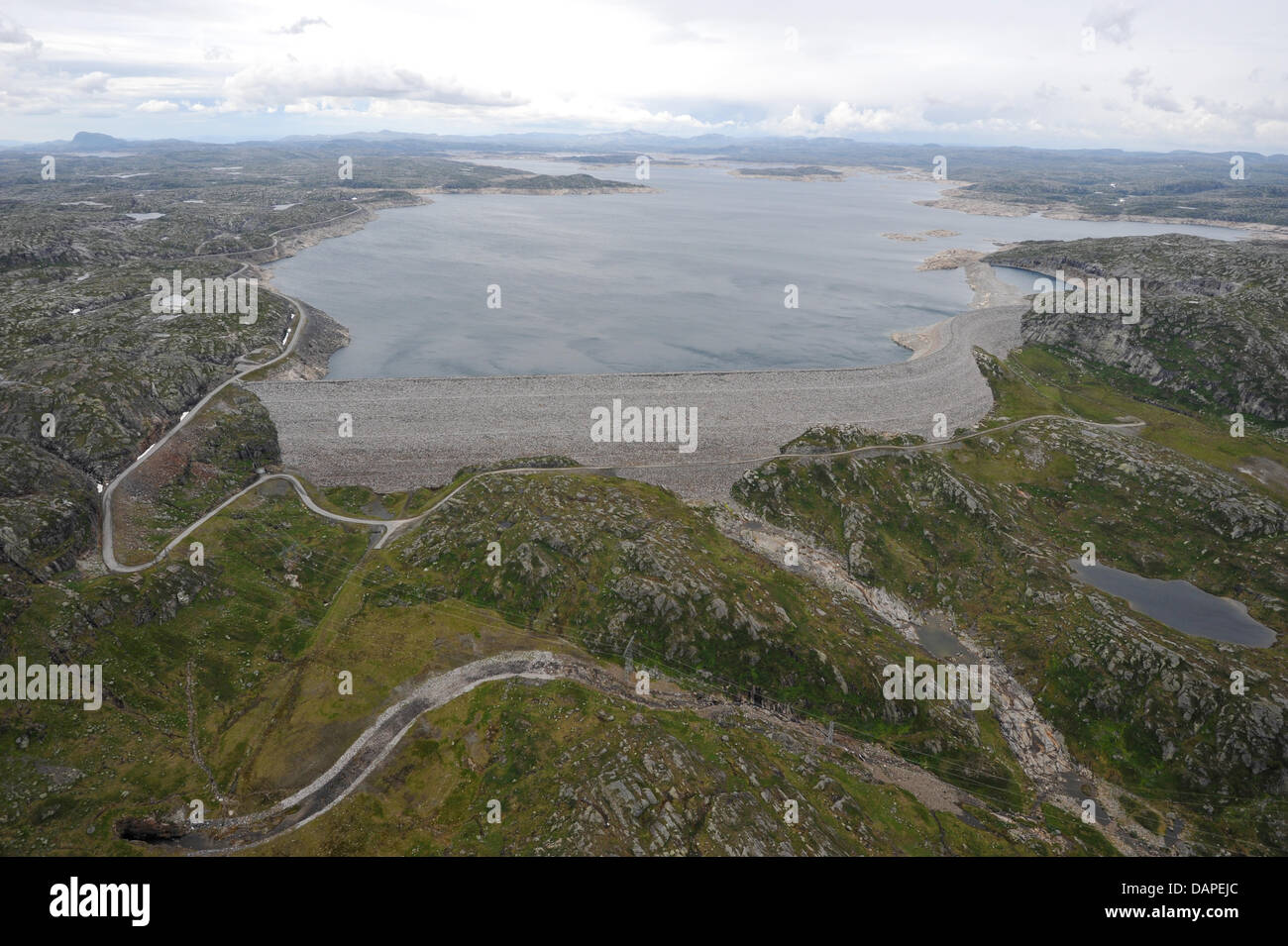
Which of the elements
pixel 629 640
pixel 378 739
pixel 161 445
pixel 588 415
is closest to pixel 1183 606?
pixel 629 640

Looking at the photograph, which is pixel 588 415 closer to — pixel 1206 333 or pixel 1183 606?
pixel 1183 606

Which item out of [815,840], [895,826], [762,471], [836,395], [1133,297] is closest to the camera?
[815,840]

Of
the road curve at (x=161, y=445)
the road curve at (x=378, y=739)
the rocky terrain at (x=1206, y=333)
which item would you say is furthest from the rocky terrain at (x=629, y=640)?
the rocky terrain at (x=1206, y=333)

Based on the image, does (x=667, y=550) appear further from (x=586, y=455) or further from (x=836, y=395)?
(x=836, y=395)

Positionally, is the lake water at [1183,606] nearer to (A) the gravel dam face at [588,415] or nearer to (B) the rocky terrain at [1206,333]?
(A) the gravel dam face at [588,415]

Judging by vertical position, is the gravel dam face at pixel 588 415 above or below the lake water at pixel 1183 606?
above

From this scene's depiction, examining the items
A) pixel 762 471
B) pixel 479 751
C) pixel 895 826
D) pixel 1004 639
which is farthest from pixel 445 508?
pixel 1004 639

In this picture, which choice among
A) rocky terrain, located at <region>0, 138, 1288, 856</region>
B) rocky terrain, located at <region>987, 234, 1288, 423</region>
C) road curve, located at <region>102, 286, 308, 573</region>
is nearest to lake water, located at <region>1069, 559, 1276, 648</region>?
rocky terrain, located at <region>0, 138, 1288, 856</region>
